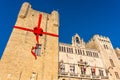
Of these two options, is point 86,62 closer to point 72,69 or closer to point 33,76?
point 72,69

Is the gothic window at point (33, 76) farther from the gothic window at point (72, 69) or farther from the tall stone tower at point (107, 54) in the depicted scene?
the tall stone tower at point (107, 54)

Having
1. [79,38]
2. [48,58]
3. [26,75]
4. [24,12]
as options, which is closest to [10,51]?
[26,75]

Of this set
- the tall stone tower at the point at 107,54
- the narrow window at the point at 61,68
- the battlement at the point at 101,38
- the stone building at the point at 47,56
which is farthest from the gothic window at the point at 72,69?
the battlement at the point at 101,38

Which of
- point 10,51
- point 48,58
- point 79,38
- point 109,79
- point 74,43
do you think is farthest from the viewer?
point 79,38

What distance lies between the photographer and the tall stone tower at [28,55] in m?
23.0

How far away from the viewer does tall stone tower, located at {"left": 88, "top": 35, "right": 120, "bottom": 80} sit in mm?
34406

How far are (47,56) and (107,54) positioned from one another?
19.6m

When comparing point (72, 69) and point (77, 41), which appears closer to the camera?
point (72, 69)

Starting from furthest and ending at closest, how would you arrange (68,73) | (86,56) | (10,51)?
(86,56), (68,73), (10,51)

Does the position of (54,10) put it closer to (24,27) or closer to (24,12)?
(24,12)

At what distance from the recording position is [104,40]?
141ft

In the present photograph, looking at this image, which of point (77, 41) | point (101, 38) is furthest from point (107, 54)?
point (77, 41)

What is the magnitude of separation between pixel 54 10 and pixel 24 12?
32.3ft

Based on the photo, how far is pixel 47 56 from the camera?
2756 cm
